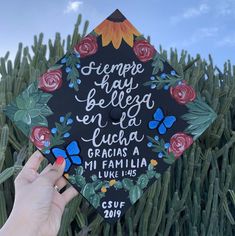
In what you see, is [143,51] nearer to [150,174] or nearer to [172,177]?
[150,174]

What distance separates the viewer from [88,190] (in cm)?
184

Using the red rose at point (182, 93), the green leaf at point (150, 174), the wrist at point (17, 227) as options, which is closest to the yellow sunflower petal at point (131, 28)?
the red rose at point (182, 93)

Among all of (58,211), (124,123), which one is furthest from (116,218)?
(124,123)

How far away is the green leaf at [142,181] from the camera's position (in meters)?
1.89

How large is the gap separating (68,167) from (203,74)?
1.22 m

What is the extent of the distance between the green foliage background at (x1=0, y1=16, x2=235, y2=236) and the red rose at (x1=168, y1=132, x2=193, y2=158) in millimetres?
→ 223

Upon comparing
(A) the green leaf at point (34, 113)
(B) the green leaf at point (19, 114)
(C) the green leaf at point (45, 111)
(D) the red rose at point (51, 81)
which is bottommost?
(C) the green leaf at point (45, 111)

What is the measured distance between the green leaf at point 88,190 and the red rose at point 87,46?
1.55ft

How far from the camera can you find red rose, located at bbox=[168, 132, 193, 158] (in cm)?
192

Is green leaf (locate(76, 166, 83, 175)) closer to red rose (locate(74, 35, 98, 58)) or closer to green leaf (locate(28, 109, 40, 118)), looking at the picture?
green leaf (locate(28, 109, 40, 118))

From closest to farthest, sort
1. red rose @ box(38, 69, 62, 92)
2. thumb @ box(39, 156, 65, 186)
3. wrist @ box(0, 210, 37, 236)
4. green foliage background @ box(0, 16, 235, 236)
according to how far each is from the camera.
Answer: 1. wrist @ box(0, 210, 37, 236)
2. thumb @ box(39, 156, 65, 186)
3. red rose @ box(38, 69, 62, 92)
4. green foliage background @ box(0, 16, 235, 236)

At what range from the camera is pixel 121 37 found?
193 centimetres

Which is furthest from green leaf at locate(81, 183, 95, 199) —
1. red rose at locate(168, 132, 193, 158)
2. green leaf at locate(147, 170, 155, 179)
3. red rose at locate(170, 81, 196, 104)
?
red rose at locate(170, 81, 196, 104)

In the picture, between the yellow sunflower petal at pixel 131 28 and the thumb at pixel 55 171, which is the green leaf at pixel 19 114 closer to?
the thumb at pixel 55 171
